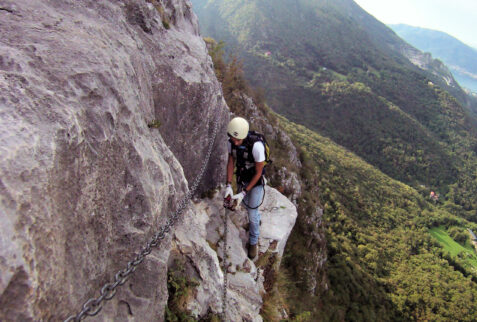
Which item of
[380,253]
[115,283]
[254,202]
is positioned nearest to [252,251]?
[254,202]

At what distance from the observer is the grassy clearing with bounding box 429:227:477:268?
265ft

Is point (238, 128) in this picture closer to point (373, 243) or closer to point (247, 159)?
point (247, 159)

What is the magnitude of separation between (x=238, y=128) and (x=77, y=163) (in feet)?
9.96

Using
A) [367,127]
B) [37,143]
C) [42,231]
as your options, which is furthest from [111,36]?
[367,127]

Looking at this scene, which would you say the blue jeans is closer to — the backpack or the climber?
the climber

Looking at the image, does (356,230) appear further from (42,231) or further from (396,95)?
(396,95)

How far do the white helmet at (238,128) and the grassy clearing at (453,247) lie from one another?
103 m

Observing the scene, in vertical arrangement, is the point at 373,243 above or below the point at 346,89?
below

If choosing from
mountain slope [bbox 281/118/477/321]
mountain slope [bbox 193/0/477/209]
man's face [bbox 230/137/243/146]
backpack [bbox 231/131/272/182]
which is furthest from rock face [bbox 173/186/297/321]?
mountain slope [bbox 193/0/477/209]

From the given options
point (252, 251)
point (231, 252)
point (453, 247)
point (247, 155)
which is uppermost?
point (247, 155)

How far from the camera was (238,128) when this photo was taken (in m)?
→ 4.86

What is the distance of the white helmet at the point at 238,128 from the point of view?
15.9ft

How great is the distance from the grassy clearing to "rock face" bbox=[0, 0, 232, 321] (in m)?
105

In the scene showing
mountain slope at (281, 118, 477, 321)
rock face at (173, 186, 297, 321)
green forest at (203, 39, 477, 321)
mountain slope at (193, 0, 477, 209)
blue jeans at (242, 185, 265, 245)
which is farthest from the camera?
mountain slope at (193, 0, 477, 209)
